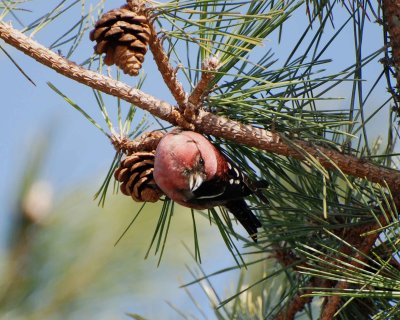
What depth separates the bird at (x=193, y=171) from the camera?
91 centimetres

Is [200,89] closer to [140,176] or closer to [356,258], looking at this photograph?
[140,176]

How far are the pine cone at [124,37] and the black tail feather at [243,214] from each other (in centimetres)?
26

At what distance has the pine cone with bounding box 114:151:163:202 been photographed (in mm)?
1020

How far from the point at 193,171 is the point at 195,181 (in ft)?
0.04

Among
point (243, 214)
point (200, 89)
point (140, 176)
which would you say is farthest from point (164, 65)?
point (243, 214)

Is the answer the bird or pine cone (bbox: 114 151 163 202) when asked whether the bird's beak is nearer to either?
the bird

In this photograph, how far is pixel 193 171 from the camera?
0.92m

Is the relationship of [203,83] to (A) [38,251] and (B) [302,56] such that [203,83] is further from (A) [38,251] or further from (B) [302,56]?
(A) [38,251]

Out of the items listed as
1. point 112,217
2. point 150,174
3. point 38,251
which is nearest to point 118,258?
point 112,217

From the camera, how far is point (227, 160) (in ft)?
3.29

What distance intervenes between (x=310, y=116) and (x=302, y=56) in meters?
0.08

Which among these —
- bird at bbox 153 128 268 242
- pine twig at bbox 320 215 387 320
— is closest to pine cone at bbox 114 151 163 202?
bird at bbox 153 128 268 242

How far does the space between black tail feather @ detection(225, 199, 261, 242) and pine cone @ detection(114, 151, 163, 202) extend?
11 cm

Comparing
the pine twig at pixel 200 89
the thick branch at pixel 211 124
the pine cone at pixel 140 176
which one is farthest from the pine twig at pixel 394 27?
the pine cone at pixel 140 176
